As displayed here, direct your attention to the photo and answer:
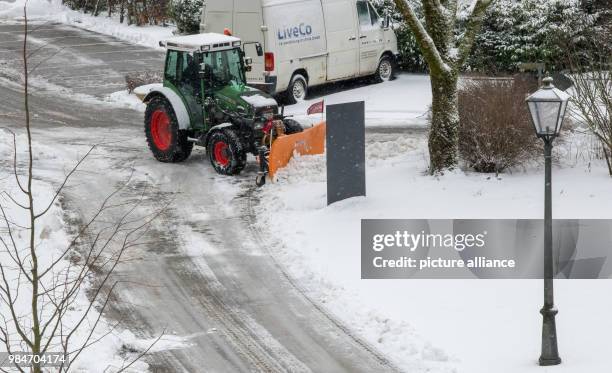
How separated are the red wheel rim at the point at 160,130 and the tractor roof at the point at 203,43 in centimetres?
139

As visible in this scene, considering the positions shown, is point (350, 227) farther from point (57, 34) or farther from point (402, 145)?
point (57, 34)

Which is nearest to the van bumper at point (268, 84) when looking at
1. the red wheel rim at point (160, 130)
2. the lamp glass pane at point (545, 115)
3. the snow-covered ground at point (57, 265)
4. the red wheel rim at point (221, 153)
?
the red wheel rim at point (160, 130)

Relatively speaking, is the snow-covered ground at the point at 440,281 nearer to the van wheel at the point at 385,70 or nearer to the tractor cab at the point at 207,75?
the tractor cab at the point at 207,75

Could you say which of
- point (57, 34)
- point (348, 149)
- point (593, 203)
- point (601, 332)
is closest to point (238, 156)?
point (348, 149)

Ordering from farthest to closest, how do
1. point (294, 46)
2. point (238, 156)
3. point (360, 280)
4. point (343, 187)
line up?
point (294, 46) → point (238, 156) → point (343, 187) → point (360, 280)

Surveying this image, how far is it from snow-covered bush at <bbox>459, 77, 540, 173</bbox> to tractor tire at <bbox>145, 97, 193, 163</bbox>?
5025mm

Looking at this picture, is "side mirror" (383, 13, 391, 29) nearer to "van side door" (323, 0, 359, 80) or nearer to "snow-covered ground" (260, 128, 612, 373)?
"van side door" (323, 0, 359, 80)

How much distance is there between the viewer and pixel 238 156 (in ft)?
54.0

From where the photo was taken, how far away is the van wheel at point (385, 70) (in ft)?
81.0

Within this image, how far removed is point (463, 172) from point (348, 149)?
2.05m

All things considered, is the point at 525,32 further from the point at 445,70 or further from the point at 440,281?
the point at 440,281

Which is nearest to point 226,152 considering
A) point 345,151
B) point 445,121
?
point 345,151

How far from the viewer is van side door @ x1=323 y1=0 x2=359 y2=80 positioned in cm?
2281

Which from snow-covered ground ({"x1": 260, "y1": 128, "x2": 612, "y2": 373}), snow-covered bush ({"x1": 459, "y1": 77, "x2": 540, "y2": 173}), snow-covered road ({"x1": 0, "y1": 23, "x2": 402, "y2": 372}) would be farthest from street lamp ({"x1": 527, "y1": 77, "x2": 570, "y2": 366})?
snow-covered bush ({"x1": 459, "y1": 77, "x2": 540, "y2": 173})
